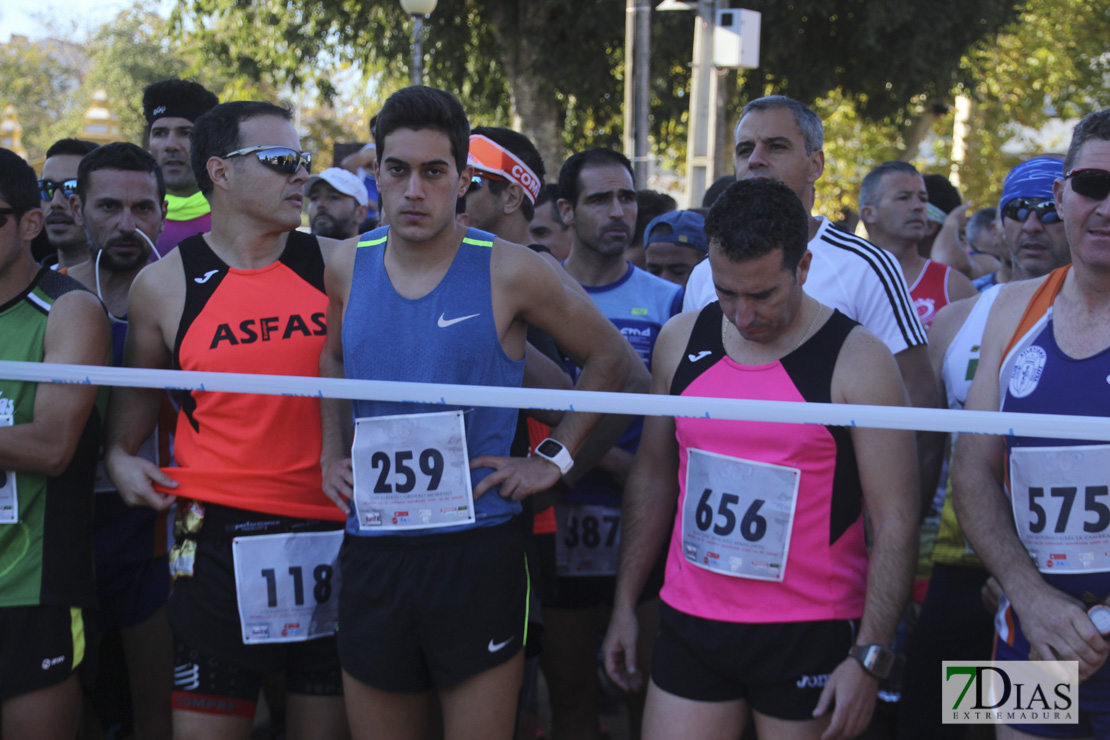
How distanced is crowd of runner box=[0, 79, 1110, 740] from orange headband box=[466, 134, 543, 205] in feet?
2.98

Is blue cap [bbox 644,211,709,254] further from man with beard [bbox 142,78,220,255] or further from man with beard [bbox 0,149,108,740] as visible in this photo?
man with beard [bbox 0,149,108,740]

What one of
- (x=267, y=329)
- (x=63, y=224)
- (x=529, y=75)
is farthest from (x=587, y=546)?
(x=529, y=75)

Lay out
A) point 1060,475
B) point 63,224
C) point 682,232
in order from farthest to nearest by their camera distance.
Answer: point 682,232 < point 63,224 < point 1060,475

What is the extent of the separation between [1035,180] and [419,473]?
2.90 m

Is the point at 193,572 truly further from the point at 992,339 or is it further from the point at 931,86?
the point at 931,86

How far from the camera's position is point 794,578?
8.84 ft

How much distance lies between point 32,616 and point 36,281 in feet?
3.35

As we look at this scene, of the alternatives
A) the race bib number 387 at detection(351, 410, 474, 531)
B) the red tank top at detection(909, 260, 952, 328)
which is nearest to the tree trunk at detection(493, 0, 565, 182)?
the red tank top at detection(909, 260, 952, 328)

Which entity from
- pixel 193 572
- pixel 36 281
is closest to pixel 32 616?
pixel 193 572

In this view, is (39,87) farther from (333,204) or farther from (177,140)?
(177,140)

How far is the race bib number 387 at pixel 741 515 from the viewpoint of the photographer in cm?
268

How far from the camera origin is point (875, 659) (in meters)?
2.60

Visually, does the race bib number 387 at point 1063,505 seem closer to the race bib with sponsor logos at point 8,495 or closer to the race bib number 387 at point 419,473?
the race bib number 387 at point 419,473

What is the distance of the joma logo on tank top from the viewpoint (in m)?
3.09
